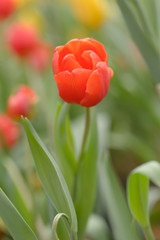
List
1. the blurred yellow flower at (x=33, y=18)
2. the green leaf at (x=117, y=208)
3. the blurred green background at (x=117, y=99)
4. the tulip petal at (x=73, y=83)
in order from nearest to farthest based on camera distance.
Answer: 1. the tulip petal at (x=73, y=83)
2. the green leaf at (x=117, y=208)
3. the blurred green background at (x=117, y=99)
4. the blurred yellow flower at (x=33, y=18)

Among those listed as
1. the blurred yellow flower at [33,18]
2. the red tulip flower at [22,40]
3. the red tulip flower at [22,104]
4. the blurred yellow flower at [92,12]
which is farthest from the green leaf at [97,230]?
the blurred yellow flower at [33,18]

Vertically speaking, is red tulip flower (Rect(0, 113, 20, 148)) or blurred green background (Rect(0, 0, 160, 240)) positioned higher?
red tulip flower (Rect(0, 113, 20, 148))

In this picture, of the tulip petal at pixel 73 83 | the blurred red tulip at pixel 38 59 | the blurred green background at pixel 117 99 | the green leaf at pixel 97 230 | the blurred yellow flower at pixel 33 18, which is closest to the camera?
the tulip petal at pixel 73 83

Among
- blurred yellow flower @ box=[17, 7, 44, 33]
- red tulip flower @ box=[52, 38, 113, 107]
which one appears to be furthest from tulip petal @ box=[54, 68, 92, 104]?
blurred yellow flower @ box=[17, 7, 44, 33]

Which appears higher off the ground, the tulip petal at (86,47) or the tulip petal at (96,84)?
the tulip petal at (86,47)

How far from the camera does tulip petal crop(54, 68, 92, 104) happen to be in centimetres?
52

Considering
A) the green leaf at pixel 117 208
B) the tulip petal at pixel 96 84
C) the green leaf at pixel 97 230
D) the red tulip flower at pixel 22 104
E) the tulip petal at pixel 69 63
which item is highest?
the tulip petal at pixel 69 63

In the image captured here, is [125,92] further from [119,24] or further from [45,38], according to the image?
[45,38]

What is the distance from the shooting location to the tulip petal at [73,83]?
0.52m

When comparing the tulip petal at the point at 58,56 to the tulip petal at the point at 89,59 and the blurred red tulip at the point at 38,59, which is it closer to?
the tulip petal at the point at 89,59

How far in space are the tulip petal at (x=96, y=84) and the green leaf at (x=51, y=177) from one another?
7cm

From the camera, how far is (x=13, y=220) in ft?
1.79

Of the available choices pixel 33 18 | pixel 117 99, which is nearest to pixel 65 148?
pixel 117 99

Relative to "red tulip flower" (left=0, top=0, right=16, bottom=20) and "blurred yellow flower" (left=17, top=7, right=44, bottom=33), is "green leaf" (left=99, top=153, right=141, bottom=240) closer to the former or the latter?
"red tulip flower" (left=0, top=0, right=16, bottom=20)
